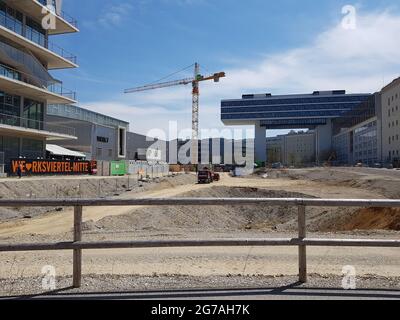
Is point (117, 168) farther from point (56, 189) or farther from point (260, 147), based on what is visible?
point (260, 147)

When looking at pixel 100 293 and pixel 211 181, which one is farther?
pixel 211 181

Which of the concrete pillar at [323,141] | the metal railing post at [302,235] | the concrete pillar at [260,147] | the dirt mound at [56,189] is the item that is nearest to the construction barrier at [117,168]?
the dirt mound at [56,189]

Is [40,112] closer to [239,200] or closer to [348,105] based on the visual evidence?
[239,200]

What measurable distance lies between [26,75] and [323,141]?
5411 inches

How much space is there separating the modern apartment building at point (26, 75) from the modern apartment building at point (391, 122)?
3191 inches

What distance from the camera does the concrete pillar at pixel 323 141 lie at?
166613 millimetres

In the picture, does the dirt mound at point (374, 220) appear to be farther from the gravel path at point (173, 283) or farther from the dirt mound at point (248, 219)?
the gravel path at point (173, 283)

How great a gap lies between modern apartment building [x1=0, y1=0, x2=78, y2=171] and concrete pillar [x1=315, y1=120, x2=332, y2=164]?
124 meters

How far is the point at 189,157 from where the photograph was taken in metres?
130

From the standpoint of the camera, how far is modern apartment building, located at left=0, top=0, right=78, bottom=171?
47.4m

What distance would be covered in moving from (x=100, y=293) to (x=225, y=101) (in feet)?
561

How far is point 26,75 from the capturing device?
50719 millimetres

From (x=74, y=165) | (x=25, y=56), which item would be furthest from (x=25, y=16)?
(x=74, y=165)

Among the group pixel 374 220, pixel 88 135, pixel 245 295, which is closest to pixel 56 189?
pixel 374 220
